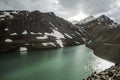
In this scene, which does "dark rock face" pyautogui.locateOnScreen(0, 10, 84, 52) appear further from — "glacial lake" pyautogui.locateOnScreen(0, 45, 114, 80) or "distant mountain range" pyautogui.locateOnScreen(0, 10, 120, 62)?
"glacial lake" pyautogui.locateOnScreen(0, 45, 114, 80)

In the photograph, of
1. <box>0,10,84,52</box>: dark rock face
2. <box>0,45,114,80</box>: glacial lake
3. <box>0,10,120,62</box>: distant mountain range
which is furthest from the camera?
<box>0,10,84,52</box>: dark rock face

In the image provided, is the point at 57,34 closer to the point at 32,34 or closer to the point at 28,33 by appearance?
the point at 32,34

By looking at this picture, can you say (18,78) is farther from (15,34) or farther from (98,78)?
(15,34)

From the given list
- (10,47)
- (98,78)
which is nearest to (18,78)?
(98,78)

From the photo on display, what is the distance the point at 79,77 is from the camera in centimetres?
5066

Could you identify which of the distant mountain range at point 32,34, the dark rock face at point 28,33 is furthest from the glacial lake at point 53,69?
the dark rock face at point 28,33

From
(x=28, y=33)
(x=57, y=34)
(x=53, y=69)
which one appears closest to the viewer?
(x=53, y=69)

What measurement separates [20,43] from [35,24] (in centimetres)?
3952

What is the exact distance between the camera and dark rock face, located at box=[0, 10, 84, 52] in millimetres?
145250

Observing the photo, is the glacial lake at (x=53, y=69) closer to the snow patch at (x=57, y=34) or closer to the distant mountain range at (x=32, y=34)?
the distant mountain range at (x=32, y=34)

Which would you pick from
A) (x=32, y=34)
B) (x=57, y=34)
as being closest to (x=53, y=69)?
(x=32, y=34)

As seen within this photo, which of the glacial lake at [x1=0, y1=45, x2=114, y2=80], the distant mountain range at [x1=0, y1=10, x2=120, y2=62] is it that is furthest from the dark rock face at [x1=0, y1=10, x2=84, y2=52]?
the glacial lake at [x1=0, y1=45, x2=114, y2=80]

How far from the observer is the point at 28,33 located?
161m

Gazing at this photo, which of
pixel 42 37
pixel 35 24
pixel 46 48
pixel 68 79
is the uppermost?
pixel 35 24
